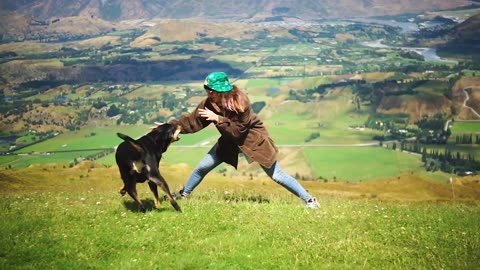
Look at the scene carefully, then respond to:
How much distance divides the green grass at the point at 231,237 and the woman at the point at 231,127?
89 cm

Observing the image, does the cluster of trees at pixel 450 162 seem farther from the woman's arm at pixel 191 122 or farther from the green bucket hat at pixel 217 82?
the green bucket hat at pixel 217 82

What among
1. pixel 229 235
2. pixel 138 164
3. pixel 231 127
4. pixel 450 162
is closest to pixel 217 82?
pixel 231 127

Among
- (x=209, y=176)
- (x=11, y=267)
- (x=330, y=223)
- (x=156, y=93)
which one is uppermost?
(x=11, y=267)

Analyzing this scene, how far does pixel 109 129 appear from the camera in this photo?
313ft

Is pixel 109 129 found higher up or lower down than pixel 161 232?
lower down

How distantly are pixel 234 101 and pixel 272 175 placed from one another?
77.4 inches

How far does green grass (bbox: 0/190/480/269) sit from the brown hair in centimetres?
208

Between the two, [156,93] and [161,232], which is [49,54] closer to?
[156,93]

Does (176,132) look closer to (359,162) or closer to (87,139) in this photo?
(359,162)

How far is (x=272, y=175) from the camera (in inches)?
407

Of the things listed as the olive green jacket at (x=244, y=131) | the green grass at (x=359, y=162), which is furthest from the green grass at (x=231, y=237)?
the green grass at (x=359, y=162)

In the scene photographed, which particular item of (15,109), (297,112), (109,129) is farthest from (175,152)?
(15,109)

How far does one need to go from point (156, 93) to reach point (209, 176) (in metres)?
111

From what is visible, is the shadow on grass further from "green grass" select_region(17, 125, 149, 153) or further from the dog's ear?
"green grass" select_region(17, 125, 149, 153)
